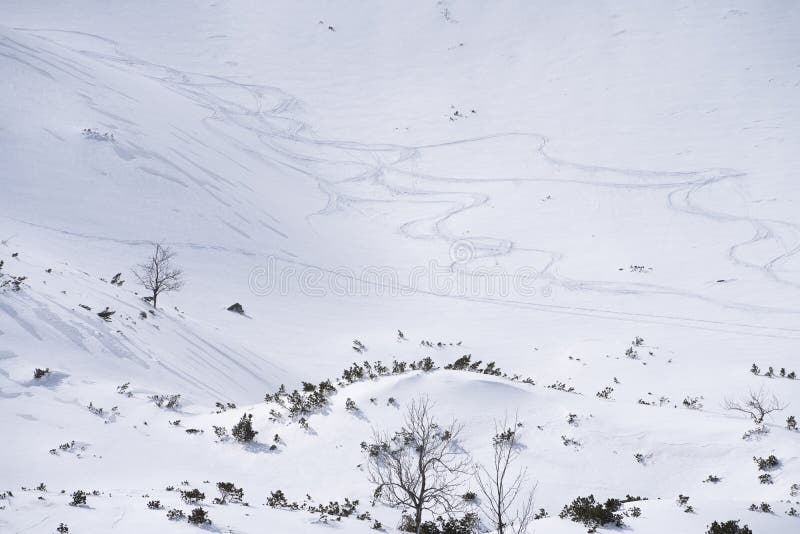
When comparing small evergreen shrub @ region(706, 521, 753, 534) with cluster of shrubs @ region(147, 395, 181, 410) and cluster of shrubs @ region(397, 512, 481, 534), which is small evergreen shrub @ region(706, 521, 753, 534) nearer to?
cluster of shrubs @ region(397, 512, 481, 534)

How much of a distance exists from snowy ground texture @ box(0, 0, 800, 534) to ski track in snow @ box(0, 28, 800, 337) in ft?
1.00

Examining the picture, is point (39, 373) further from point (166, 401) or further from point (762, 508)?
point (762, 508)

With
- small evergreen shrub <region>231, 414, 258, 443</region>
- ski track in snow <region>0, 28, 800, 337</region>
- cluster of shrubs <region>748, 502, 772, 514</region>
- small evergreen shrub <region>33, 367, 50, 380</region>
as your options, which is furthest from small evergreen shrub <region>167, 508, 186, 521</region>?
ski track in snow <region>0, 28, 800, 337</region>

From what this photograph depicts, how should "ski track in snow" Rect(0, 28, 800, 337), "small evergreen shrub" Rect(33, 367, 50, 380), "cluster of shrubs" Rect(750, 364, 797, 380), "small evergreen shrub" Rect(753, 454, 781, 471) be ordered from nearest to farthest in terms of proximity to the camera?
1. "small evergreen shrub" Rect(753, 454, 781, 471)
2. "small evergreen shrub" Rect(33, 367, 50, 380)
3. "cluster of shrubs" Rect(750, 364, 797, 380)
4. "ski track in snow" Rect(0, 28, 800, 337)

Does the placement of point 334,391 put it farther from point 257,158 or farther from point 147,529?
point 257,158

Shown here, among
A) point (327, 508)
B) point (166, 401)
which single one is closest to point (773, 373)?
point (327, 508)

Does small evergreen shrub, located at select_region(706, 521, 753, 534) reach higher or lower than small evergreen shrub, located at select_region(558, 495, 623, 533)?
higher

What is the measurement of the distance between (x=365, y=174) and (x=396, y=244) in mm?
12608

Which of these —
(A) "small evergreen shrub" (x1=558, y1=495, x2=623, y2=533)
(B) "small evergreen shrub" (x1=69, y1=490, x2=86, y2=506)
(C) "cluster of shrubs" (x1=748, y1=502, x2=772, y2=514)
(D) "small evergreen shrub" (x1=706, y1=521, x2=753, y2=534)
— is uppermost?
(C) "cluster of shrubs" (x1=748, y1=502, x2=772, y2=514)

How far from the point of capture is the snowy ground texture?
13719 millimetres

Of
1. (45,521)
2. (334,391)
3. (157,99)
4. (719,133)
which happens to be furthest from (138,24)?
(45,521)

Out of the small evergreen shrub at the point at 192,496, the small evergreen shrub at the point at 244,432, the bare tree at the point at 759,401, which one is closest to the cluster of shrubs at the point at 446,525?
the small evergreen shrub at the point at 192,496

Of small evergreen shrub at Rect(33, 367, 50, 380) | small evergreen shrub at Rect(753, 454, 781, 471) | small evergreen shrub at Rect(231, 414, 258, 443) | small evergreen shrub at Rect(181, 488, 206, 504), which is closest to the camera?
small evergreen shrub at Rect(181, 488, 206, 504)

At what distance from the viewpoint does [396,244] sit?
132 ft
